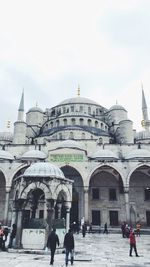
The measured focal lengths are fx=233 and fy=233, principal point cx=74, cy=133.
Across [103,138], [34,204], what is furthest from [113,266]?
[103,138]

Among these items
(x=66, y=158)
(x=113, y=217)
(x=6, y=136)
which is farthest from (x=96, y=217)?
(x=6, y=136)

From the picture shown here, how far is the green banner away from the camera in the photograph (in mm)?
20891

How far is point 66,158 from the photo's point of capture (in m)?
21.1

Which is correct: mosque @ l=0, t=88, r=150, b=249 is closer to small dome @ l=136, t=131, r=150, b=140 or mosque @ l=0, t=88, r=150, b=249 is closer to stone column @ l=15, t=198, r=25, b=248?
small dome @ l=136, t=131, r=150, b=140

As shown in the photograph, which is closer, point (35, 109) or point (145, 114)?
point (35, 109)

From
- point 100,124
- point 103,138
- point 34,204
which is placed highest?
point 100,124

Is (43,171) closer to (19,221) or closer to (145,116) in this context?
(19,221)

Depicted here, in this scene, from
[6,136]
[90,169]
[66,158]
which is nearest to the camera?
[90,169]

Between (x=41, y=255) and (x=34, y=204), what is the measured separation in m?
2.66

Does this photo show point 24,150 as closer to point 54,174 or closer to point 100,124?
point 100,124

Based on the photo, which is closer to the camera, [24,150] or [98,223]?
[98,223]

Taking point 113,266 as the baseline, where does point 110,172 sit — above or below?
above

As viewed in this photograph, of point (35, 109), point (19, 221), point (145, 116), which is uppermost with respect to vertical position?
point (35, 109)

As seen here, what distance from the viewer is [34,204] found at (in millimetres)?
9578
